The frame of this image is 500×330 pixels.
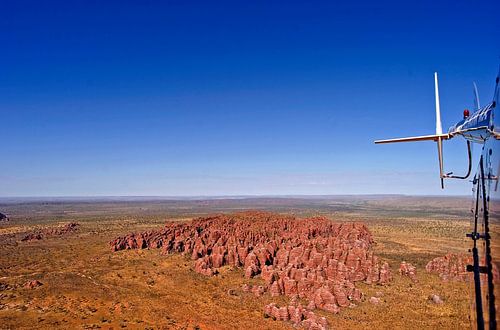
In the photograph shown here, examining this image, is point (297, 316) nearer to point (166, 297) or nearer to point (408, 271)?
point (166, 297)

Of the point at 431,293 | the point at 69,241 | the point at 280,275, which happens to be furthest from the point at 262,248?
the point at 69,241

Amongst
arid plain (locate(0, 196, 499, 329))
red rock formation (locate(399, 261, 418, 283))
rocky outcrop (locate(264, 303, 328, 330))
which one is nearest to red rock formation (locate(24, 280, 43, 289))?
arid plain (locate(0, 196, 499, 329))

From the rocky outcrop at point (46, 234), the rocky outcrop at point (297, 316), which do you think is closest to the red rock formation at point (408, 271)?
the rocky outcrop at point (297, 316)

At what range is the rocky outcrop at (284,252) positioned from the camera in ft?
120

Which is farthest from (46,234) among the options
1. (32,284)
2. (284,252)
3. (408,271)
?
(408,271)

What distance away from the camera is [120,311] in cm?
3306

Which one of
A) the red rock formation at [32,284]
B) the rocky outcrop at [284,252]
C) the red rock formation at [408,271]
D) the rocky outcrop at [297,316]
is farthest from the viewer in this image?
the red rock formation at [408,271]

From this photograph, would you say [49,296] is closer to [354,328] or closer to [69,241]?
[354,328]

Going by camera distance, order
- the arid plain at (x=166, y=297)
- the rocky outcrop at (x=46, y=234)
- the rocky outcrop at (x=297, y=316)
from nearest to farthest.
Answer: the rocky outcrop at (x=297, y=316), the arid plain at (x=166, y=297), the rocky outcrop at (x=46, y=234)

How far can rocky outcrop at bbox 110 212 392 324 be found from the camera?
3662 cm

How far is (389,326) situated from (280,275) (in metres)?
13.0

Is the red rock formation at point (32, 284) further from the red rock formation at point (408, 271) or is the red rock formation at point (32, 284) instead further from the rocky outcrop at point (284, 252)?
the red rock formation at point (408, 271)

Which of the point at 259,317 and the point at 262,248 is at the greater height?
the point at 262,248

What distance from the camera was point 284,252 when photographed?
48.2m
